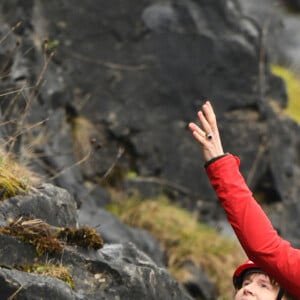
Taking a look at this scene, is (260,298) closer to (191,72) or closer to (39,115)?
(39,115)

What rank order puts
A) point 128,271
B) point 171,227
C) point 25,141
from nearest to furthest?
point 128,271
point 25,141
point 171,227

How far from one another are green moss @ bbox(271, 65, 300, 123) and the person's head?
10032 millimetres

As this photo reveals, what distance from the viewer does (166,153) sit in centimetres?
1275

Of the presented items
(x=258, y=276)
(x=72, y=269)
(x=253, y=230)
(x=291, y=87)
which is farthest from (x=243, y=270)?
(x=291, y=87)

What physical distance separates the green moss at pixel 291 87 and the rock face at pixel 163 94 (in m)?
1.95

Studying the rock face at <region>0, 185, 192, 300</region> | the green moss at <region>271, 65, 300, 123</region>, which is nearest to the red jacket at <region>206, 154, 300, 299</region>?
the rock face at <region>0, 185, 192, 300</region>

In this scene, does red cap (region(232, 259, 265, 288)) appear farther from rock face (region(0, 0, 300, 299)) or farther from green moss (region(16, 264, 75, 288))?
rock face (region(0, 0, 300, 299))

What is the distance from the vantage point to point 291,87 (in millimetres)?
17906

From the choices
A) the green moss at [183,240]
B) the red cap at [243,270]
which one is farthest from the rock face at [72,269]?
the green moss at [183,240]

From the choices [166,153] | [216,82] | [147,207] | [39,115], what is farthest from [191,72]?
[39,115]

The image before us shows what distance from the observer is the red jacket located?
A: 16.1 ft

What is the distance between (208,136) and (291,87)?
13064mm

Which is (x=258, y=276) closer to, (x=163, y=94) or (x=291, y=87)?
(x=163, y=94)

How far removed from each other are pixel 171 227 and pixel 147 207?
44cm
